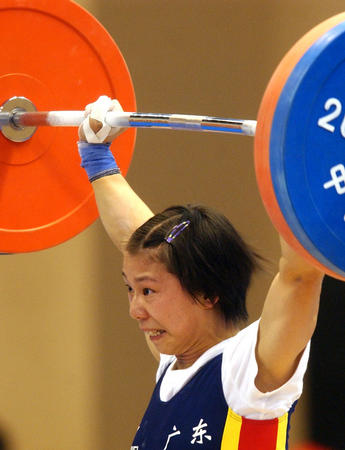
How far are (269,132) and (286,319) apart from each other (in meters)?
0.29

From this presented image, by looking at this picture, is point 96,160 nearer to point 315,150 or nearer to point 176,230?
point 176,230

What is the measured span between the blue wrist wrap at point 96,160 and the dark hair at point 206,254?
257 mm

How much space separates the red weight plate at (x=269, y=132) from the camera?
108cm

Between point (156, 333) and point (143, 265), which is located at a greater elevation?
point (143, 265)

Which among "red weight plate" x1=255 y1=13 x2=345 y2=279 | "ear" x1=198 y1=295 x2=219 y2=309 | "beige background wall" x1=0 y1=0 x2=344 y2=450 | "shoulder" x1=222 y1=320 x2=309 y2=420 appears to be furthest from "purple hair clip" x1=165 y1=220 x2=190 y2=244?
"beige background wall" x1=0 y1=0 x2=344 y2=450

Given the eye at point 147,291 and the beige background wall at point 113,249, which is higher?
the beige background wall at point 113,249

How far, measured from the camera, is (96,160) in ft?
5.77

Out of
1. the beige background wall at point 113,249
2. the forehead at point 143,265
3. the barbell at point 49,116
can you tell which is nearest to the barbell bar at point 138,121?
the barbell at point 49,116

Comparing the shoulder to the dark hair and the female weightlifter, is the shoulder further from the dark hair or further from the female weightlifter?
the dark hair

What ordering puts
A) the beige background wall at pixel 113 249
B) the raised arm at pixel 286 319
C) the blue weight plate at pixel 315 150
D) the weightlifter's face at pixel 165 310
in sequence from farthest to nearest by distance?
1. the beige background wall at pixel 113 249
2. the weightlifter's face at pixel 165 310
3. the raised arm at pixel 286 319
4. the blue weight plate at pixel 315 150

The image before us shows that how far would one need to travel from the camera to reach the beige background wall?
2867 millimetres

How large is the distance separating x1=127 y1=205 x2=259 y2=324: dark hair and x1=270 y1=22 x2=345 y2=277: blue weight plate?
1.38 ft

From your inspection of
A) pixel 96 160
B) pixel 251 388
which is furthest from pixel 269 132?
pixel 96 160

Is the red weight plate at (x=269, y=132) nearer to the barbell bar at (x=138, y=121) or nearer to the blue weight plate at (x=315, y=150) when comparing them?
the blue weight plate at (x=315, y=150)
